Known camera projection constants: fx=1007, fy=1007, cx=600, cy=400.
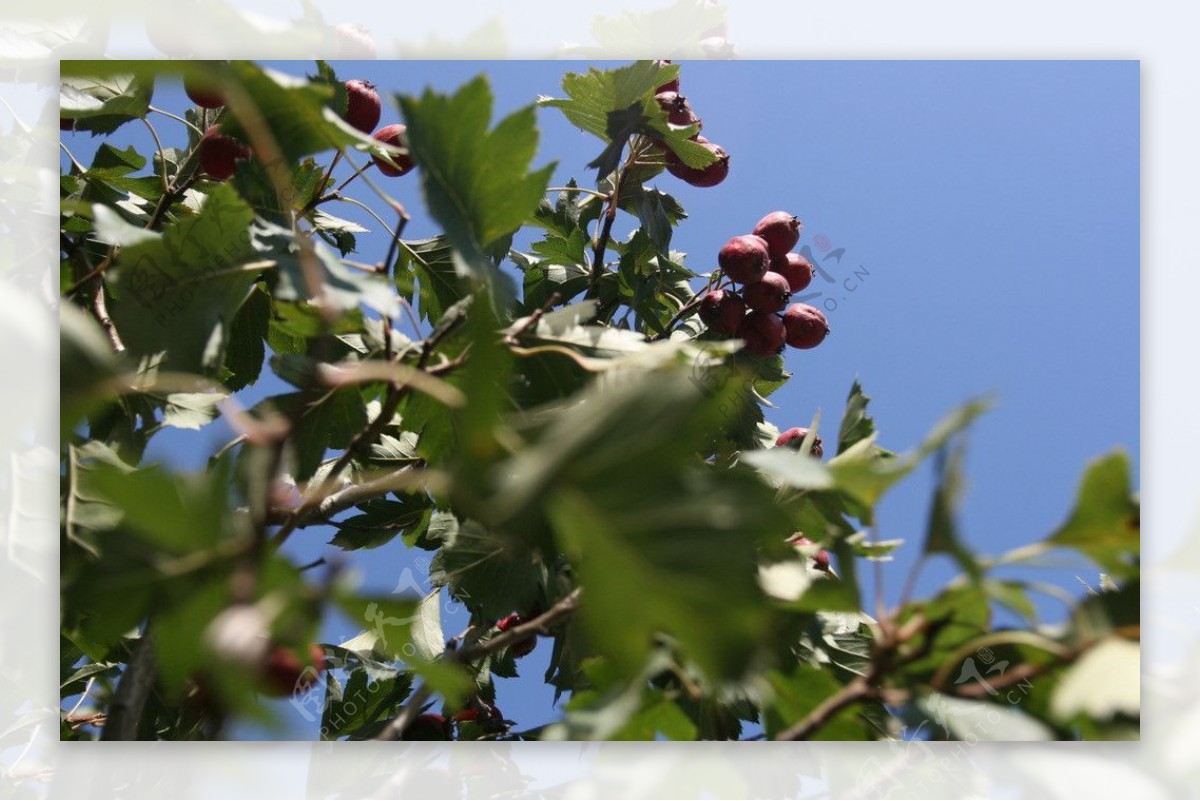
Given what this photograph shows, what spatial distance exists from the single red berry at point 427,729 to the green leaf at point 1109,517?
635 millimetres

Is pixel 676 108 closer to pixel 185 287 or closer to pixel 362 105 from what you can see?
pixel 362 105

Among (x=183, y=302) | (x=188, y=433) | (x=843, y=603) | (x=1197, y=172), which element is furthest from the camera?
(x=1197, y=172)

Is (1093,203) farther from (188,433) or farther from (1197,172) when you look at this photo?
(188,433)

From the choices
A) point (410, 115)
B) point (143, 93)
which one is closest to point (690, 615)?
point (410, 115)

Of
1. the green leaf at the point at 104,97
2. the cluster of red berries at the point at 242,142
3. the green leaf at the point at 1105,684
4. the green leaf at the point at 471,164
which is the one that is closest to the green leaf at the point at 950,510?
the green leaf at the point at 1105,684

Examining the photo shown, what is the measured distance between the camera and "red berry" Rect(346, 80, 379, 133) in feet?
2.88

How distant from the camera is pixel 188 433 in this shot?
2.83 feet

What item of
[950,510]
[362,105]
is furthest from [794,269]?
[950,510]

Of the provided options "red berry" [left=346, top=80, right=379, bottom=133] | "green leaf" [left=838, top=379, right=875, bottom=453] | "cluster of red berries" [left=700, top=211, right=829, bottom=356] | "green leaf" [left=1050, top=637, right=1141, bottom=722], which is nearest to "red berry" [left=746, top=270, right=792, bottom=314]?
"cluster of red berries" [left=700, top=211, right=829, bottom=356]

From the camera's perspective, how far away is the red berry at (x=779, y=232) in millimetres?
1031

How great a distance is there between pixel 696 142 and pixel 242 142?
1.39 ft

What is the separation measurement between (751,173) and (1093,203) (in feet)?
1.15

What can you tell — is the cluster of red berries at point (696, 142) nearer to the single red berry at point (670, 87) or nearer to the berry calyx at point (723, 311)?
the single red berry at point (670, 87)

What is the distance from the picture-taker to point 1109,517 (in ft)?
1.33
